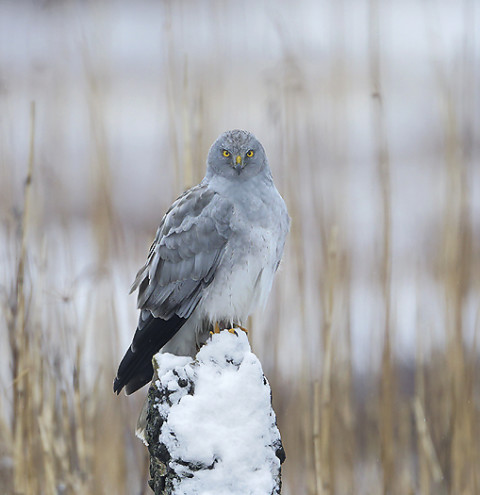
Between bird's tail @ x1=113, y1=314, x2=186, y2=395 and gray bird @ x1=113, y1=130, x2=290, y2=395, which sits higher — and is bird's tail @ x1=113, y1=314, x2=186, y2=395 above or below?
below

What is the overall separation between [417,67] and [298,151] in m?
4.38

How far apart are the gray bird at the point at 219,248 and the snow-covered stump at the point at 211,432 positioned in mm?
542

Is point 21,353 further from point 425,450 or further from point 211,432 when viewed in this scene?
point 425,450

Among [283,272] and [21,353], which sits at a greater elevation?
[283,272]

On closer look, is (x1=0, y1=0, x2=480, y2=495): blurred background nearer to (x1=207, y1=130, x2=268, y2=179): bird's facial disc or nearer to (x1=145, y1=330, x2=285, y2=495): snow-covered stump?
(x1=207, y1=130, x2=268, y2=179): bird's facial disc

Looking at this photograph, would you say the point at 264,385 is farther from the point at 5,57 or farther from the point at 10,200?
the point at 5,57

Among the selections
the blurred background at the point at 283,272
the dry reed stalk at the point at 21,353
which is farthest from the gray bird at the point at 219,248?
the dry reed stalk at the point at 21,353

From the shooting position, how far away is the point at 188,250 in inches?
80.5

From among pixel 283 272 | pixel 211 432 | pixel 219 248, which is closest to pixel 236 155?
pixel 219 248

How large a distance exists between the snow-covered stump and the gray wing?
54 cm

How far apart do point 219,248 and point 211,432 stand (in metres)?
0.74

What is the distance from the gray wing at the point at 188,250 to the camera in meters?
2.03

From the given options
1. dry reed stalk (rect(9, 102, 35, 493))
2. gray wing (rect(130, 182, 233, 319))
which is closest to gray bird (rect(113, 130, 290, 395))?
gray wing (rect(130, 182, 233, 319))

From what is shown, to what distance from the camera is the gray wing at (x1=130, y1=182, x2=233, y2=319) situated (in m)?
2.03
